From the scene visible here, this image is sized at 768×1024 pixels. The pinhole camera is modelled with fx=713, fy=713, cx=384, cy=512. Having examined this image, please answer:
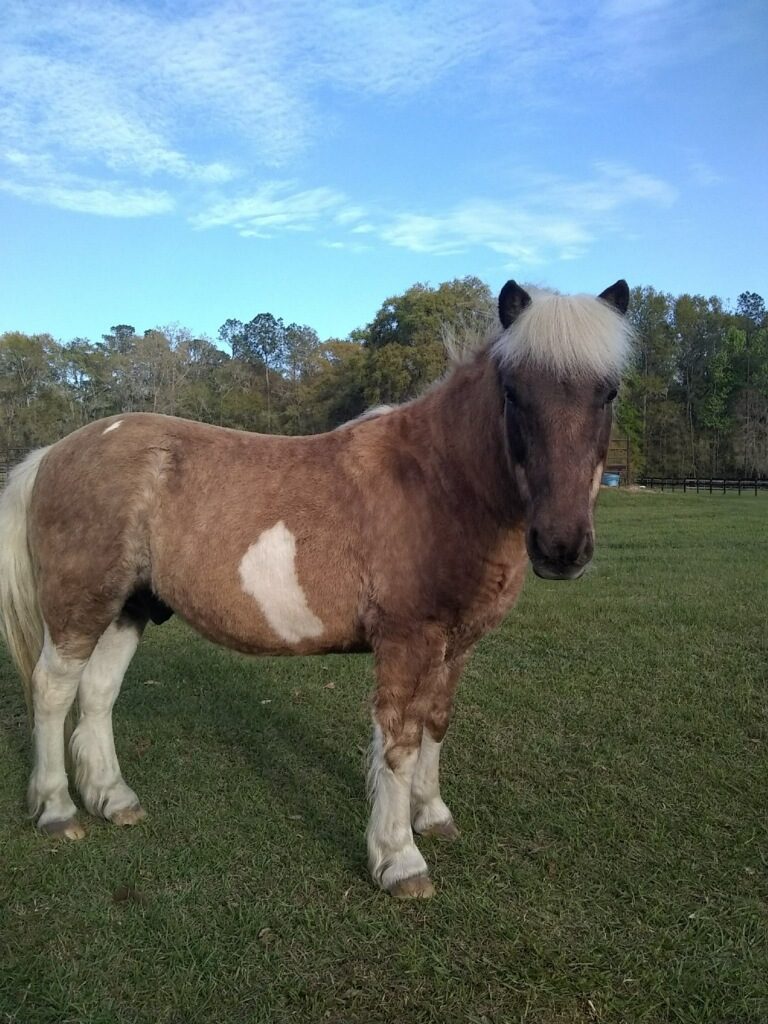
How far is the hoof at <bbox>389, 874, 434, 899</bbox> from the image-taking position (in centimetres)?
319

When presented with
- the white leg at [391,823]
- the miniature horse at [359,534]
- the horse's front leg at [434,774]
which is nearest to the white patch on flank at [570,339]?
the miniature horse at [359,534]

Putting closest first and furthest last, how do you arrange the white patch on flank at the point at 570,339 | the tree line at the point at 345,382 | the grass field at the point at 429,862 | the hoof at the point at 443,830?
the grass field at the point at 429,862
the white patch on flank at the point at 570,339
the hoof at the point at 443,830
the tree line at the point at 345,382

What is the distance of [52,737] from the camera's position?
3891 millimetres

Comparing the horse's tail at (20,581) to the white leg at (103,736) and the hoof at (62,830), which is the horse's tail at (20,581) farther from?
the hoof at (62,830)

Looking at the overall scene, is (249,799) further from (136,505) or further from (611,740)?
(611,740)

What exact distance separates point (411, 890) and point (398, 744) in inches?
24.8

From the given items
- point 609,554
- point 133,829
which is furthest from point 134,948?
point 609,554

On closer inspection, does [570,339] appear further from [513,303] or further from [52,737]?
[52,737]

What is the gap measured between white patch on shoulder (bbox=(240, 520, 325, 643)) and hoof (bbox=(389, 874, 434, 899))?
118cm

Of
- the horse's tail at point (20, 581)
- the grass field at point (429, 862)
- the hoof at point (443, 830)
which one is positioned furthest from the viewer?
the horse's tail at point (20, 581)

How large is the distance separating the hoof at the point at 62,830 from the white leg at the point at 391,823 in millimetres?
1602

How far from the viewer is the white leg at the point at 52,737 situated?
380cm

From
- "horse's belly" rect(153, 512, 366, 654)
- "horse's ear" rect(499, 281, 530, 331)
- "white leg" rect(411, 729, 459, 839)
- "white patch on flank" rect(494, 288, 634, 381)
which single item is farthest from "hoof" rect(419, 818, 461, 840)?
"horse's ear" rect(499, 281, 530, 331)

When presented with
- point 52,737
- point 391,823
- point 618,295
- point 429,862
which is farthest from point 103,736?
point 618,295
